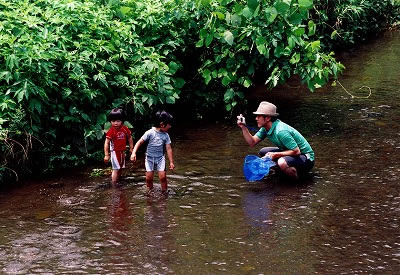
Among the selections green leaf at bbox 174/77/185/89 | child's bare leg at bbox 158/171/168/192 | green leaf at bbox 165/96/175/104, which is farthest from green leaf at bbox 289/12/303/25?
child's bare leg at bbox 158/171/168/192

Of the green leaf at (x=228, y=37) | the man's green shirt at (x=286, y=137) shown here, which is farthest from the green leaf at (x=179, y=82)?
the man's green shirt at (x=286, y=137)

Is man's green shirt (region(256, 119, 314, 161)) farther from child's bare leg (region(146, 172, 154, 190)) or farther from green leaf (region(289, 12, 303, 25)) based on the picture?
green leaf (region(289, 12, 303, 25))

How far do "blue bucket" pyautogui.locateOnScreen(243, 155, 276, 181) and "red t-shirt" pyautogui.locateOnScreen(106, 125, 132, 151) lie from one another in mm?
1427

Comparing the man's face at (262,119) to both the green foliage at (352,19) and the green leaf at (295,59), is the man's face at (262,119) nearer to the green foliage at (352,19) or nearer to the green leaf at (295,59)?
the green leaf at (295,59)

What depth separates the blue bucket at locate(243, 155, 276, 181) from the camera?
7.36 meters

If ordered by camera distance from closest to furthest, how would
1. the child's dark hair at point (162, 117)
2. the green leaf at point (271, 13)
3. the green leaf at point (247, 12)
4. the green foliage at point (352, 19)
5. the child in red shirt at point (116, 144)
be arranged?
the child's dark hair at point (162, 117) < the child in red shirt at point (116, 144) < the green leaf at point (271, 13) < the green leaf at point (247, 12) < the green foliage at point (352, 19)

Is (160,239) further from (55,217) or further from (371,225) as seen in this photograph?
(371,225)

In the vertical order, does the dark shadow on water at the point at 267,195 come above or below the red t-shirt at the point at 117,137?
below

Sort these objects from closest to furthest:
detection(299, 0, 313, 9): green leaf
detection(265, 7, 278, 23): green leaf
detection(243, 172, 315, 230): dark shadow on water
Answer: detection(243, 172, 315, 230): dark shadow on water
detection(299, 0, 313, 9): green leaf
detection(265, 7, 278, 23): green leaf

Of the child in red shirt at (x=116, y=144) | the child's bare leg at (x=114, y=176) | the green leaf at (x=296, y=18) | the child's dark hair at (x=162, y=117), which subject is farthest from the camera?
the green leaf at (x=296, y=18)

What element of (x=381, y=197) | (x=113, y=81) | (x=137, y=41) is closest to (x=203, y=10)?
(x=137, y=41)

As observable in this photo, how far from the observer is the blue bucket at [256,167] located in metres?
7.36

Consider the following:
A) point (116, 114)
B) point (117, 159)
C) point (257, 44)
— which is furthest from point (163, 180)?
point (257, 44)

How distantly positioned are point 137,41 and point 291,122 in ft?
9.13
